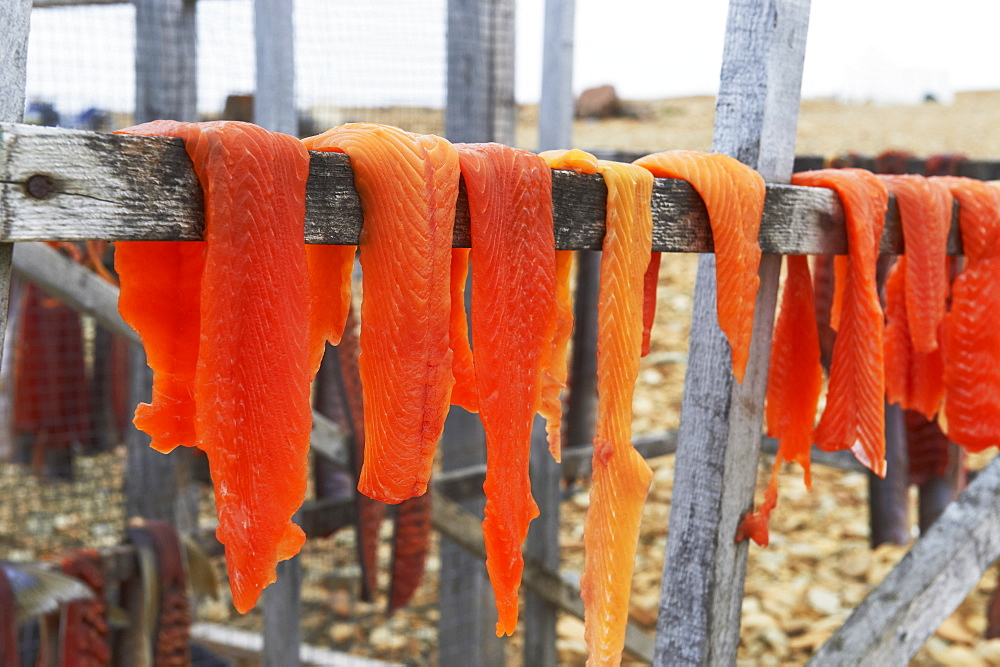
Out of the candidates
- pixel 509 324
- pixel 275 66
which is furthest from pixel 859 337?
pixel 275 66

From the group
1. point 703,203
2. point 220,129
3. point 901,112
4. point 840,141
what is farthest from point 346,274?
point 901,112

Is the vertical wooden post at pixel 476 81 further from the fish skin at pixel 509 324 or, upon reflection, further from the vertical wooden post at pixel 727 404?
the fish skin at pixel 509 324

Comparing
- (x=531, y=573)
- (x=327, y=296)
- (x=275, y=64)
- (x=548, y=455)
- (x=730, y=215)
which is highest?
(x=275, y=64)

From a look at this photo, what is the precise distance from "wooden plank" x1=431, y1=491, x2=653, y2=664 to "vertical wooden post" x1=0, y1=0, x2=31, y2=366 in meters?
2.55

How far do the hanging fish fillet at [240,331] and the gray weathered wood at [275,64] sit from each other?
64.6 inches

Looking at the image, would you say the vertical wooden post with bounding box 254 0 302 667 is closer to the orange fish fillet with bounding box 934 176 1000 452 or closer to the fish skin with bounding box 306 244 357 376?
the fish skin with bounding box 306 244 357 376

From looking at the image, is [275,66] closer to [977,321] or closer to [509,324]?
[509,324]

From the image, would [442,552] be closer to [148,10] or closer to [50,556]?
[148,10]

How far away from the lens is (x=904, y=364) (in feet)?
8.73

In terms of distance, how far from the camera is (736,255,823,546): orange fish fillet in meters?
2.22

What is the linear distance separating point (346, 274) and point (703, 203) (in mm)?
834

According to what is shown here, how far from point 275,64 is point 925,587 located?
270 cm

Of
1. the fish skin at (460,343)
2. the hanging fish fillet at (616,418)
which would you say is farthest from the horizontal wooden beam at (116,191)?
the hanging fish fillet at (616,418)

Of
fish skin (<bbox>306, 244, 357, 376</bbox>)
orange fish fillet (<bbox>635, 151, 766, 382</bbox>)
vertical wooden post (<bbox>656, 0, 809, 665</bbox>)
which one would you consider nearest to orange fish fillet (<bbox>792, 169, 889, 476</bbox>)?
vertical wooden post (<bbox>656, 0, 809, 665</bbox>)
